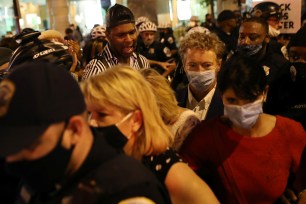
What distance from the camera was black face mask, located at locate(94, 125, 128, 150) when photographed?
1917mm

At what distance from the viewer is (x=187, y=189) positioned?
186 centimetres

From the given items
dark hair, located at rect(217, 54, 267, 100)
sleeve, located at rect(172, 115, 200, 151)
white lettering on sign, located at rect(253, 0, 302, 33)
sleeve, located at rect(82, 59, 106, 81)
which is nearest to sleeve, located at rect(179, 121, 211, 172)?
sleeve, located at rect(172, 115, 200, 151)

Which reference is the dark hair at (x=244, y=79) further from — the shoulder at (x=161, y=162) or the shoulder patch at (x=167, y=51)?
the shoulder patch at (x=167, y=51)

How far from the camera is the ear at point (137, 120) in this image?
192 cm

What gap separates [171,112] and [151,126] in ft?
2.01

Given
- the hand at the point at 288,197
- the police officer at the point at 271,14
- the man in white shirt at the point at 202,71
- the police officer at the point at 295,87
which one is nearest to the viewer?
the hand at the point at 288,197

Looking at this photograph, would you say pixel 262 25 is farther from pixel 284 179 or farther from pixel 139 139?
pixel 139 139

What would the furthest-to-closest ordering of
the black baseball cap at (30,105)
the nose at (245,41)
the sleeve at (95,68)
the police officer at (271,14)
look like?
1. the police officer at (271,14)
2. the nose at (245,41)
3. the sleeve at (95,68)
4. the black baseball cap at (30,105)

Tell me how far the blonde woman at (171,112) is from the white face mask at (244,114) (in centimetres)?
33

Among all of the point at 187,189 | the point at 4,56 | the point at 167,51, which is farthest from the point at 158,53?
the point at 187,189

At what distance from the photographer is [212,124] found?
94.5 inches

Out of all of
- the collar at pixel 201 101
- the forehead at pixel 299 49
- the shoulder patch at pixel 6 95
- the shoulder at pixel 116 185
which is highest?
the shoulder patch at pixel 6 95

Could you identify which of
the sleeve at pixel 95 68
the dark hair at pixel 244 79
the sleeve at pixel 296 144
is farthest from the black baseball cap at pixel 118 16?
the sleeve at pixel 296 144

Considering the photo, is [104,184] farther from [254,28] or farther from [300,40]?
[254,28]
